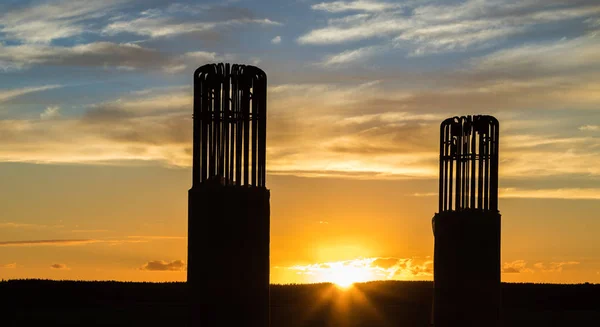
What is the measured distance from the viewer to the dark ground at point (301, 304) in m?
33.8

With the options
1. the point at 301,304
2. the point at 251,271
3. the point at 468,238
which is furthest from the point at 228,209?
the point at 301,304

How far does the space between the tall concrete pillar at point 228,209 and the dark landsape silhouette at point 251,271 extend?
0.07ft

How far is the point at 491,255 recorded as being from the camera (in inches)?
1036

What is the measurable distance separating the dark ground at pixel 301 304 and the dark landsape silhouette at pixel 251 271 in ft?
0.25

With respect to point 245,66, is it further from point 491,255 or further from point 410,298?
point 410,298

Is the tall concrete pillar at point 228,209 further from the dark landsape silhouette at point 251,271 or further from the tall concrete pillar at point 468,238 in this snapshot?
the tall concrete pillar at point 468,238

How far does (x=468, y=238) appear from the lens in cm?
2639

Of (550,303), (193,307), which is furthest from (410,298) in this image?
(193,307)

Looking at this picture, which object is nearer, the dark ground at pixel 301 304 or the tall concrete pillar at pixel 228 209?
the tall concrete pillar at pixel 228 209

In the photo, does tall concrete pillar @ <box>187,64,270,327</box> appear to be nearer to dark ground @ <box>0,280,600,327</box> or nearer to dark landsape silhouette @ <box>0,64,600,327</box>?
dark landsape silhouette @ <box>0,64,600,327</box>

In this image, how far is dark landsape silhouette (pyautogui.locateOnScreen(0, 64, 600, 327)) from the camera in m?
19.2

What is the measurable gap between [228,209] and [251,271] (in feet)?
4.66

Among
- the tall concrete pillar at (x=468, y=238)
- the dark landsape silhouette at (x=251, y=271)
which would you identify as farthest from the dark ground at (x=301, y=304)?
the tall concrete pillar at (x=468, y=238)

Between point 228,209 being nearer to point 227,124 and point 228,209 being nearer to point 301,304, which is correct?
point 227,124
